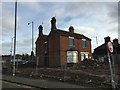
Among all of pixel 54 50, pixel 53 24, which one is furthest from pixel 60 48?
pixel 53 24

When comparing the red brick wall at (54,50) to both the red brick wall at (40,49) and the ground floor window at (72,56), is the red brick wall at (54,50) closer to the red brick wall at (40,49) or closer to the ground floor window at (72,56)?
the ground floor window at (72,56)

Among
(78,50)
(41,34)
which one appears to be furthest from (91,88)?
(41,34)

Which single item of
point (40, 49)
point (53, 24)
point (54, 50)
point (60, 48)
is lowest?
point (54, 50)

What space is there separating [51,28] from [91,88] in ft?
115

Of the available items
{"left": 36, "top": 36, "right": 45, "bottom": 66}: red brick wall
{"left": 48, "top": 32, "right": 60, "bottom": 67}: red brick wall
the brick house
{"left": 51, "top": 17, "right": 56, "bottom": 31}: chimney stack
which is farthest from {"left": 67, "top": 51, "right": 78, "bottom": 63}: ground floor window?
{"left": 36, "top": 36, "right": 45, "bottom": 66}: red brick wall

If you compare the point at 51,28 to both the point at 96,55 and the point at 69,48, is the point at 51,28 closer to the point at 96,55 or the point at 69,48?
the point at 69,48

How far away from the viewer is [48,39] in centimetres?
4994

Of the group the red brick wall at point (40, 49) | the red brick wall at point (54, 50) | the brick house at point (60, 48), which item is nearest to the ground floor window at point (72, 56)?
the brick house at point (60, 48)

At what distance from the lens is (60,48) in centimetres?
4600

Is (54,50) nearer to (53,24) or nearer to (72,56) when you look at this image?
(72,56)

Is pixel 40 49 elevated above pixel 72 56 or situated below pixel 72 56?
above

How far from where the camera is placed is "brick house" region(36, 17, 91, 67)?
46.2 m

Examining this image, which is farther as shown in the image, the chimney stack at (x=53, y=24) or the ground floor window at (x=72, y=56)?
the chimney stack at (x=53, y=24)

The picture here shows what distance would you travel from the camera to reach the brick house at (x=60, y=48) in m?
46.2
